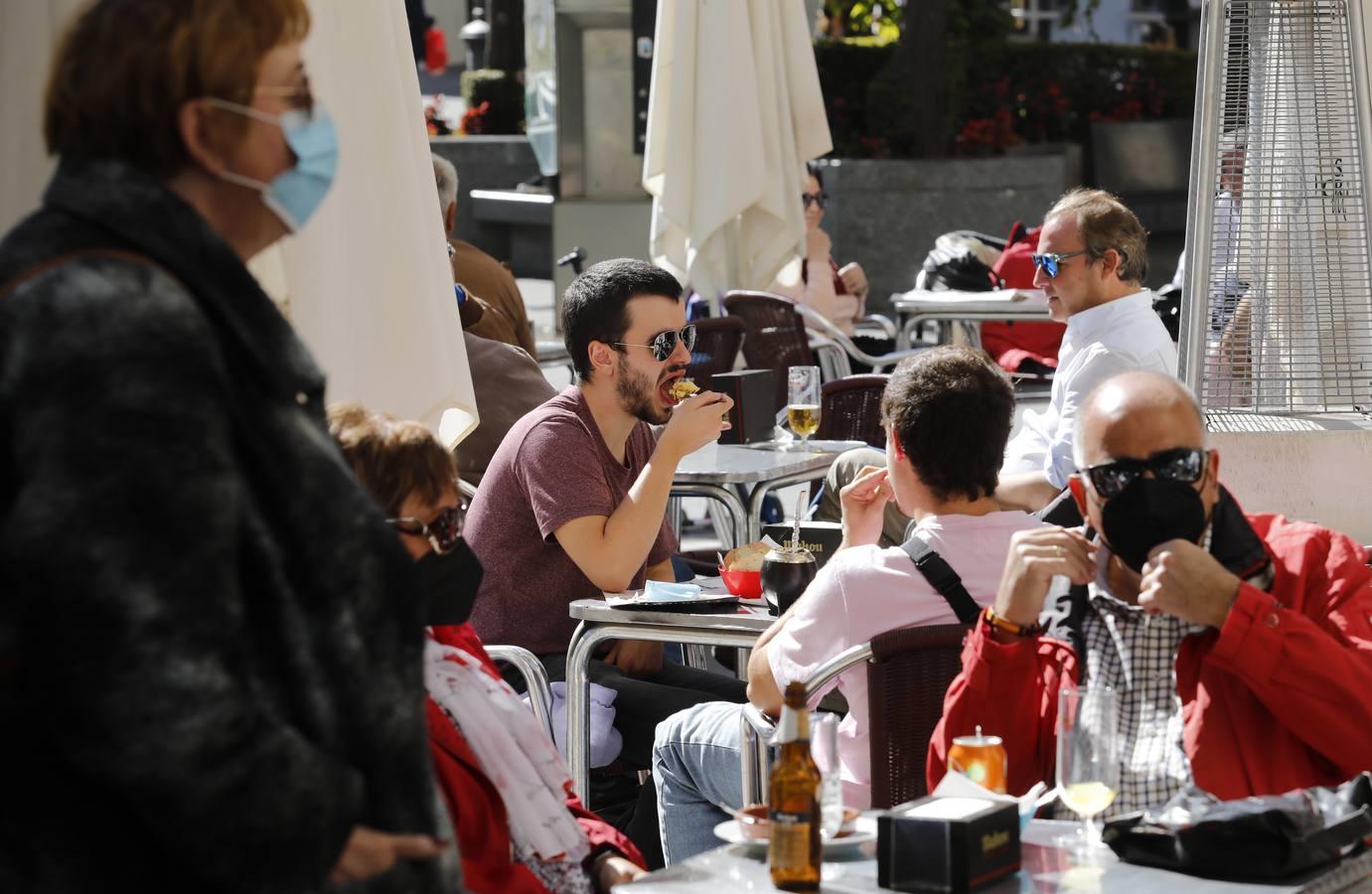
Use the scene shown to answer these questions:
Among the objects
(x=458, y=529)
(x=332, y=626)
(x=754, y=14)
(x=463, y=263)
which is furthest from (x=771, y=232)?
(x=332, y=626)

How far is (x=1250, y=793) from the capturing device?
2.69 meters

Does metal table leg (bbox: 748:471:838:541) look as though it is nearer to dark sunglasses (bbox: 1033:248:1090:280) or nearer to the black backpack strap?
dark sunglasses (bbox: 1033:248:1090:280)

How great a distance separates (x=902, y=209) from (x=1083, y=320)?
1097 centimetres

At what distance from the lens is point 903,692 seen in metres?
3.15

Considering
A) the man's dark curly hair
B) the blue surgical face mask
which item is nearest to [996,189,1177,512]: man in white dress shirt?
the man's dark curly hair

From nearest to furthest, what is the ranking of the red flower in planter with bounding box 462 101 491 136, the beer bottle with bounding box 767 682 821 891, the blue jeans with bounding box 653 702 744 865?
1. the beer bottle with bounding box 767 682 821 891
2. the blue jeans with bounding box 653 702 744 865
3. the red flower in planter with bounding box 462 101 491 136

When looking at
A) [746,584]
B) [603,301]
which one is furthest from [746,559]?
[603,301]

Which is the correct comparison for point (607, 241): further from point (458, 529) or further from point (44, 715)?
point (44, 715)

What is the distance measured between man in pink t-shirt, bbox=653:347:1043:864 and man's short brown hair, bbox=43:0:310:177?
69.0 inches

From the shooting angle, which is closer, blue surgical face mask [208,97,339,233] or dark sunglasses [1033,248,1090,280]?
blue surgical face mask [208,97,339,233]

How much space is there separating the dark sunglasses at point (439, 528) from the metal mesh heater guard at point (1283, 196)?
2.44m

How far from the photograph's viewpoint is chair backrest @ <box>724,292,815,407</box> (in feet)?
27.3

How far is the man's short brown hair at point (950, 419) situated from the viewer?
10.8 ft

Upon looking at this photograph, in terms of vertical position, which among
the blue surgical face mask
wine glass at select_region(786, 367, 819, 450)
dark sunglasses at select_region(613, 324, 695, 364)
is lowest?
wine glass at select_region(786, 367, 819, 450)
